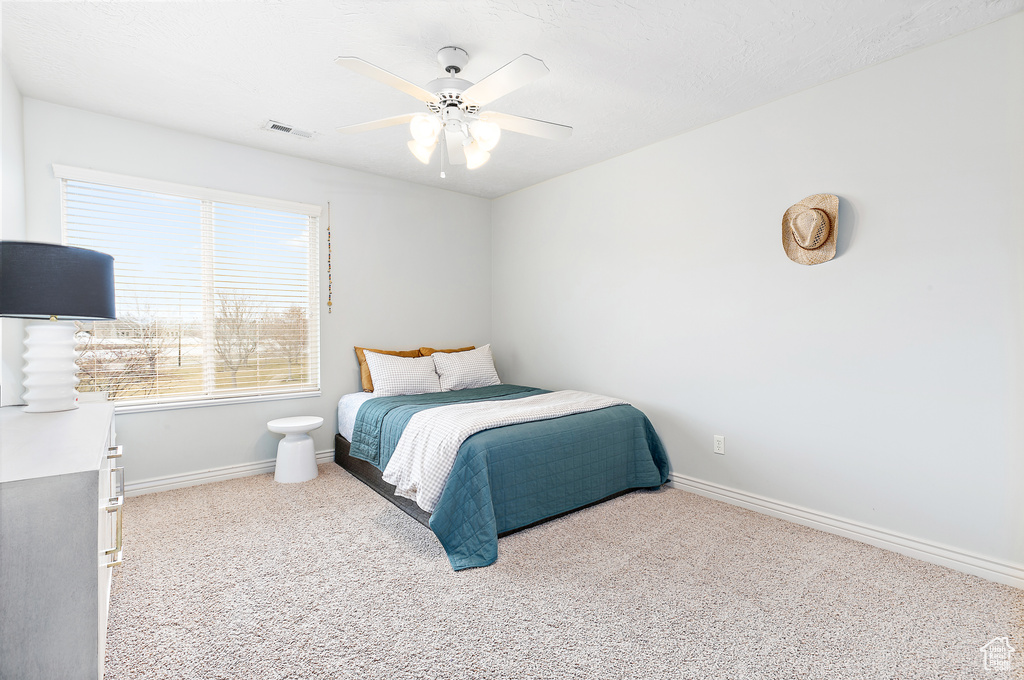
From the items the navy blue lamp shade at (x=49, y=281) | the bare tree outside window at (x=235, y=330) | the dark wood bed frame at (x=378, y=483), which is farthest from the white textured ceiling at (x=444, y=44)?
the dark wood bed frame at (x=378, y=483)

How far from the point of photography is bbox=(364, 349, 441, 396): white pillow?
12.6ft

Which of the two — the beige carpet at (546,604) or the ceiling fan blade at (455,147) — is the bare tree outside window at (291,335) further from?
the ceiling fan blade at (455,147)

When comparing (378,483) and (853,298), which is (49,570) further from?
(853,298)

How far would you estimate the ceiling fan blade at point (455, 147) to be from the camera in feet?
8.26

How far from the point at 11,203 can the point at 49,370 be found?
102cm

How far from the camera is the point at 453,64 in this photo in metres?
2.36

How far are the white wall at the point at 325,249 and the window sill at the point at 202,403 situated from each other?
1.4 inches

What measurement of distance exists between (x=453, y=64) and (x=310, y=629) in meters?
2.49

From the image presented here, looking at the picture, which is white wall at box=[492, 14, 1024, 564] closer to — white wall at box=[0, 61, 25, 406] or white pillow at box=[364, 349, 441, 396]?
white pillow at box=[364, 349, 441, 396]

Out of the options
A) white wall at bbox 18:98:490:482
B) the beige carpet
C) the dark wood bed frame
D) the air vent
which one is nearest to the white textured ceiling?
the air vent

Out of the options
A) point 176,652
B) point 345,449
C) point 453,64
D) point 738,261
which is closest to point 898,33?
point 738,261

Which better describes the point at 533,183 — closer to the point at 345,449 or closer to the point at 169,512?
the point at 345,449

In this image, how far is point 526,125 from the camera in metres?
2.37

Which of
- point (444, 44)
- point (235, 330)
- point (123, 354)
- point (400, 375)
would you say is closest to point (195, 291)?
point (235, 330)
